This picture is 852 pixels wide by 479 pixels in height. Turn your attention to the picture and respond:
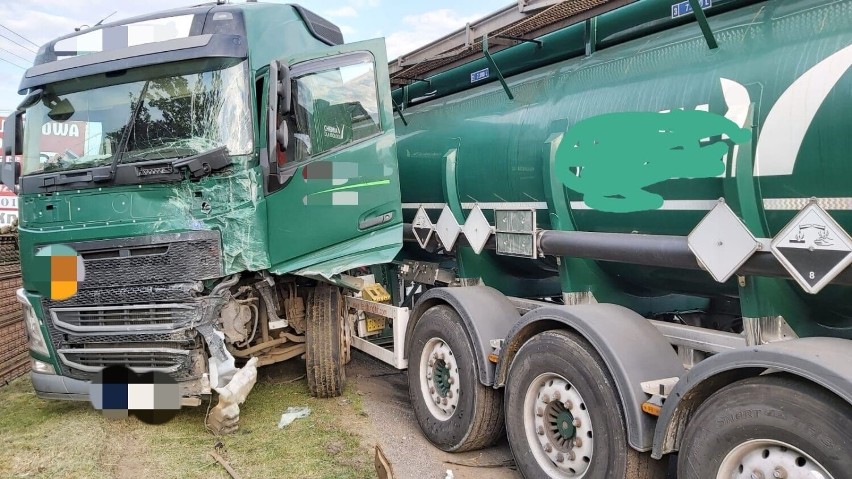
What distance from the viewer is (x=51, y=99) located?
499 centimetres

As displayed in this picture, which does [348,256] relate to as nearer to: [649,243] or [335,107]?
[335,107]

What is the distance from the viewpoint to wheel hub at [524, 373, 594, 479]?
3504mm

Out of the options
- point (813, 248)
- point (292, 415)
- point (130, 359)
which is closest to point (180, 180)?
point (130, 359)

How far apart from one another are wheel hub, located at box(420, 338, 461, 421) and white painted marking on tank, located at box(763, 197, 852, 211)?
2.51 m

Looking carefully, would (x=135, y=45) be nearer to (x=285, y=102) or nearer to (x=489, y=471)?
(x=285, y=102)

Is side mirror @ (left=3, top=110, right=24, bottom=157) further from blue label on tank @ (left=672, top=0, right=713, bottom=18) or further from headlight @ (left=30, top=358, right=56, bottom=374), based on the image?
blue label on tank @ (left=672, top=0, right=713, bottom=18)

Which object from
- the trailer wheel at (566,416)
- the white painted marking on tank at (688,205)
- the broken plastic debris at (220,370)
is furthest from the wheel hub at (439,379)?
the white painted marking on tank at (688,205)

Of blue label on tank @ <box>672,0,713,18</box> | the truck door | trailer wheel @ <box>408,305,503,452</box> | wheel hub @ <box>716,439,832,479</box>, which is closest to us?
wheel hub @ <box>716,439,832,479</box>

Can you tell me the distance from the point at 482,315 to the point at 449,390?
0.72 m

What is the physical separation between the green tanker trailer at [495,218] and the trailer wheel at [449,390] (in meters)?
0.02

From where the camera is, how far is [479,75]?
5.16m

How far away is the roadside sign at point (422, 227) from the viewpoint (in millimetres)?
5438

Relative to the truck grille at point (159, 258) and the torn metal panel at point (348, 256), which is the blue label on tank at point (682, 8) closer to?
Answer: the torn metal panel at point (348, 256)

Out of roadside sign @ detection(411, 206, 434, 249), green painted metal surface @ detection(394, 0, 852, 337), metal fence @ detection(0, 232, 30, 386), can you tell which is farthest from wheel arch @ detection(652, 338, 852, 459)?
metal fence @ detection(0, 232, 30, 386)
